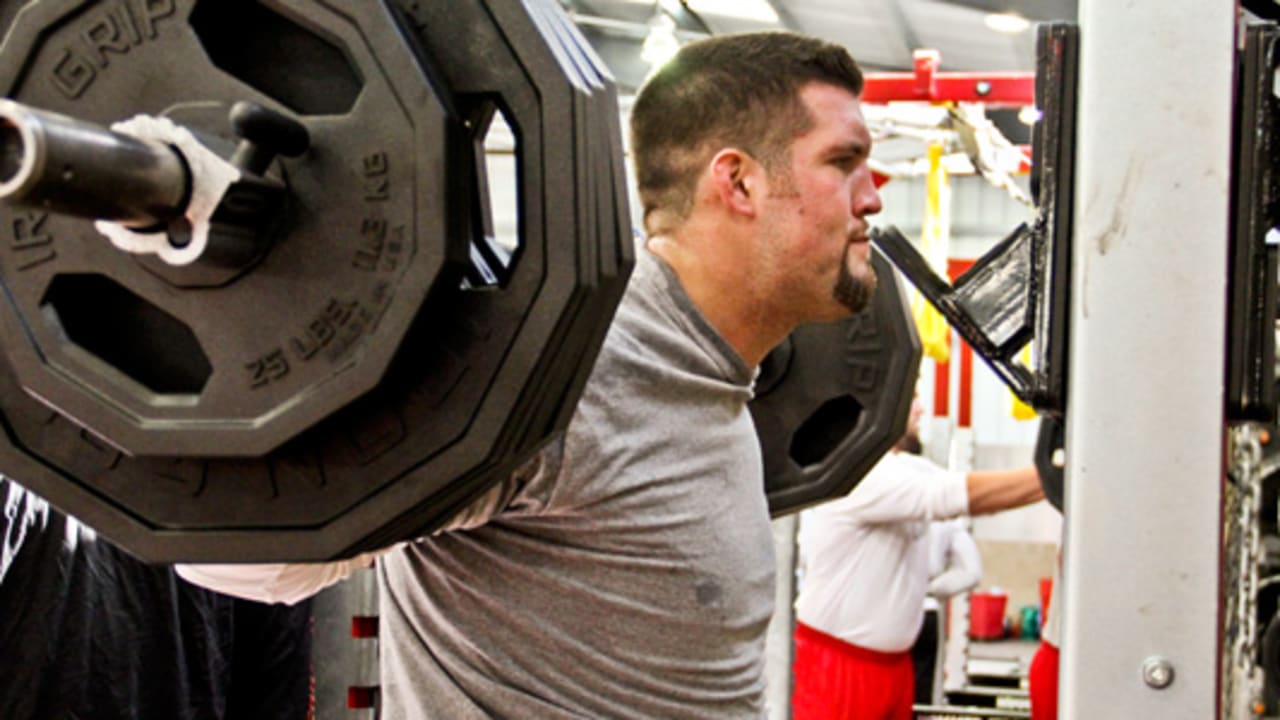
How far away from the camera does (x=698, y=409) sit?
1431 mm

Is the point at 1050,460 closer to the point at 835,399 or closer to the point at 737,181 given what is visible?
the point at 835,399

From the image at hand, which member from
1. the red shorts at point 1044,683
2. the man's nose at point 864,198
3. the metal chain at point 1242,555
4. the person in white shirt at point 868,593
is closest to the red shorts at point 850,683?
the person in white shirt at point 868,593

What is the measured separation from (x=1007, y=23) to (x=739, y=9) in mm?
1406

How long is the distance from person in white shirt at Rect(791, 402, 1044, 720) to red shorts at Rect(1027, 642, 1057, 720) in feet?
1.25

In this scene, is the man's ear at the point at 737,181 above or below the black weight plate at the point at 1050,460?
above

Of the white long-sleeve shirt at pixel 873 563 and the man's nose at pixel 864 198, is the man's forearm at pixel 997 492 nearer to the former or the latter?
the white long-sleeve shirt at pixel 873 563

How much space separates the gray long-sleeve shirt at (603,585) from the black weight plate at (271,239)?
36cm

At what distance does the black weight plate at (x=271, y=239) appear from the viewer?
839 mm

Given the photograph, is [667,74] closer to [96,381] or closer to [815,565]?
[96,381]

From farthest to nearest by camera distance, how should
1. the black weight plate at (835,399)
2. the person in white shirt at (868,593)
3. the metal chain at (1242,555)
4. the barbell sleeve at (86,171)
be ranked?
the person in white shirt at (868,593) → the metal chain at (1242,555) → the black weight plate at (835,399) → the barbell sleeve at (86,171)

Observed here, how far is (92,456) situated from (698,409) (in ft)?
2.17

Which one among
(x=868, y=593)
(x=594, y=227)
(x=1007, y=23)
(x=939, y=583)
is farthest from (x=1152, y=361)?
(x=1007, y=23)

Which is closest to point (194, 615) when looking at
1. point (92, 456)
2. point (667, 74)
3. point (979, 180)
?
point (667, 74)

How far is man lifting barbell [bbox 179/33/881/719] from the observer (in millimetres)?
1259
